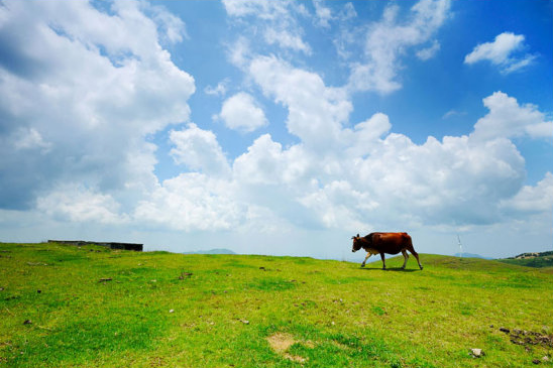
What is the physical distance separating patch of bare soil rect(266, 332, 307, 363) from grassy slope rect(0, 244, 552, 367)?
0.10 metres

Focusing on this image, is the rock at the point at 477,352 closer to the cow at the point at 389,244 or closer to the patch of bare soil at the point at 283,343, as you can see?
the patch of bare soil at the point at 283,343

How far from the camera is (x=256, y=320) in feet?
46.1

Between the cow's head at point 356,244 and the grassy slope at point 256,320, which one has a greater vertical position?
the cow's head at point 356,244

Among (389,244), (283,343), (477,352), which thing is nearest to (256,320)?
(283,343)

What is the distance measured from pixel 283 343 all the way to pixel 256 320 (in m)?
2.27

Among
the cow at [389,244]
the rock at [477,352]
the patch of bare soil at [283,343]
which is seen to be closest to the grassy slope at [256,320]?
the patch of bare soil at [283,343]

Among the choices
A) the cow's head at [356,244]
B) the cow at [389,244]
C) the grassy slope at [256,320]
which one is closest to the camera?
the grassy slope at [256,320]

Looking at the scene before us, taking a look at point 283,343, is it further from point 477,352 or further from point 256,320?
→ point 477,352

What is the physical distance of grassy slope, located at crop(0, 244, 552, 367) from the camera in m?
11.0

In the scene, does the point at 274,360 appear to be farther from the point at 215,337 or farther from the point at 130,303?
the point at 130,303

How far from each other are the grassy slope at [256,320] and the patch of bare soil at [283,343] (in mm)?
103

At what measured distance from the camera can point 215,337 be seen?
39.9ft

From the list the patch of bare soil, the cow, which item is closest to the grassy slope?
the patch of bare soil

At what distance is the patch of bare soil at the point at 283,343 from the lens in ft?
36.0
